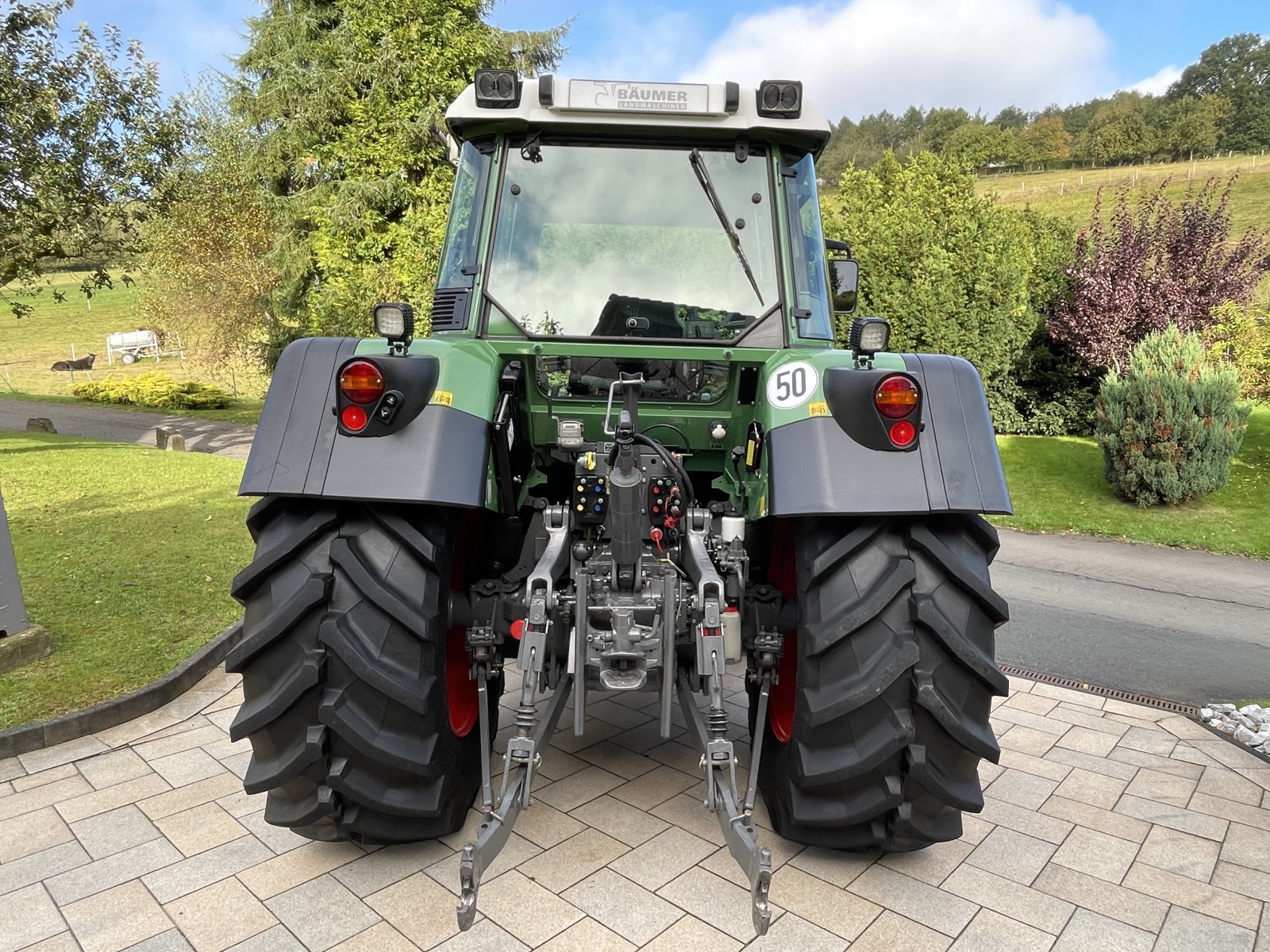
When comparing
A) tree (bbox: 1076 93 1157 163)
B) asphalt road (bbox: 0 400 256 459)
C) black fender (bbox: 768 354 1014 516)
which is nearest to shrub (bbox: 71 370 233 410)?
asphalt road (bbox: 0 400 256 459)

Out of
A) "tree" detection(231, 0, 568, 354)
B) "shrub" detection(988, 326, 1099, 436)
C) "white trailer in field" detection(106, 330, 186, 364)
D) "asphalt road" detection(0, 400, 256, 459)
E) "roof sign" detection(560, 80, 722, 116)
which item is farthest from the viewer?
"white trailer in field" detection(106, 330, 186, 364)

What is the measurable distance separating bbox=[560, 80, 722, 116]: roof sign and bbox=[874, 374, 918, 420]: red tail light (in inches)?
54.0

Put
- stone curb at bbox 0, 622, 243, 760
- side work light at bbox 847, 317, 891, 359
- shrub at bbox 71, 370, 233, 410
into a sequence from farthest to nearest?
1. shrub at bbox 71, 370, 233, 410
2. stone curb at bbox 0, 622, 243, 760
3. side work light at bbox 847, 317, 891, 359

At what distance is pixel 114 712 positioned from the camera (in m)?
3.93

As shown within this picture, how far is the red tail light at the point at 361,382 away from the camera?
96.4 inches

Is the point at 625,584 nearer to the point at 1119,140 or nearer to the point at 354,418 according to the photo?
the point at 354,418

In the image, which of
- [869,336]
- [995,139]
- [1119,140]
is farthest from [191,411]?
[1119,140]

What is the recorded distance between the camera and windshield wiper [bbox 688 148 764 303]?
128 inches

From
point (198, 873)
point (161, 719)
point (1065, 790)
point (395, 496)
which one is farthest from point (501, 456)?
point (1065, 790)

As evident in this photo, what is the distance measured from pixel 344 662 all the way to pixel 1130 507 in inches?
426

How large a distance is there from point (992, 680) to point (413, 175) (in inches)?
718

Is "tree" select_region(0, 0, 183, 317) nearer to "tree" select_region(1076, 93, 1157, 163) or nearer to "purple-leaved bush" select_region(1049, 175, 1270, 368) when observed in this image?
"purple-leaved bush" select_region(1049, 175, 1270, 368)

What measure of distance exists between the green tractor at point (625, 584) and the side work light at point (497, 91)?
2.7 inches

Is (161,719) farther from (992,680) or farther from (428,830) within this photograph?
(992,680)
